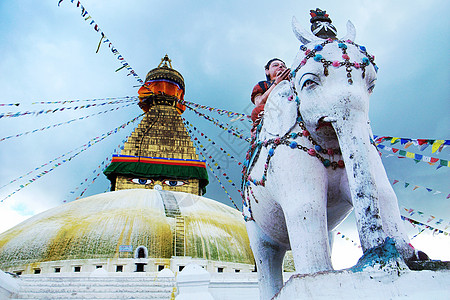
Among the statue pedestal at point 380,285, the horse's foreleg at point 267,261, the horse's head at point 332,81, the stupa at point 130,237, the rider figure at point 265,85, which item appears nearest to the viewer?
the statue pedestal at point 380,285

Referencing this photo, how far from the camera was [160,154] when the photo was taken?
822 inches

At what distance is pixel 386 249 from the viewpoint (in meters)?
1.55

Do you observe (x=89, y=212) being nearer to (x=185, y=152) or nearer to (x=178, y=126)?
(x=185, y=152)

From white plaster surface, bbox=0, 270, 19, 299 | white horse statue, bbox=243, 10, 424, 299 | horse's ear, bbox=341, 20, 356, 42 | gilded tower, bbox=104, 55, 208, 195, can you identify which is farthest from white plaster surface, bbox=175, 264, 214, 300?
gilded tower, bbox=104, 55, 208, 195

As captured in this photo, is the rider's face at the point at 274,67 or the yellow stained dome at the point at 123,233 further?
the yellow stained dome at the point at 123,233

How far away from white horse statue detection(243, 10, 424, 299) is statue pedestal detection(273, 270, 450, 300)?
0.21 metres

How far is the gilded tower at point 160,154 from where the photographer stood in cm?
1964

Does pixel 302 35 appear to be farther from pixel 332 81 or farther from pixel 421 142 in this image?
pixel 421 142

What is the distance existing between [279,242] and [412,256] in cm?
119

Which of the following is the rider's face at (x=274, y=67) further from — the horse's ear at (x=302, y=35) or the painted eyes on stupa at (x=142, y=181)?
the painted eyes on stupa at (x=142, y=181)

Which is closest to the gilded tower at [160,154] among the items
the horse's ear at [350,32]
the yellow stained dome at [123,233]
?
the yellow stained dome at [123,233]

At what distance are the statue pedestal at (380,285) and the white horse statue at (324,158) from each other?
0.21m

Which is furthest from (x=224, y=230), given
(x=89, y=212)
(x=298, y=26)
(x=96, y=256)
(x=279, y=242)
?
(x=298, y=26)

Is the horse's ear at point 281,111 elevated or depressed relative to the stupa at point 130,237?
depressed
